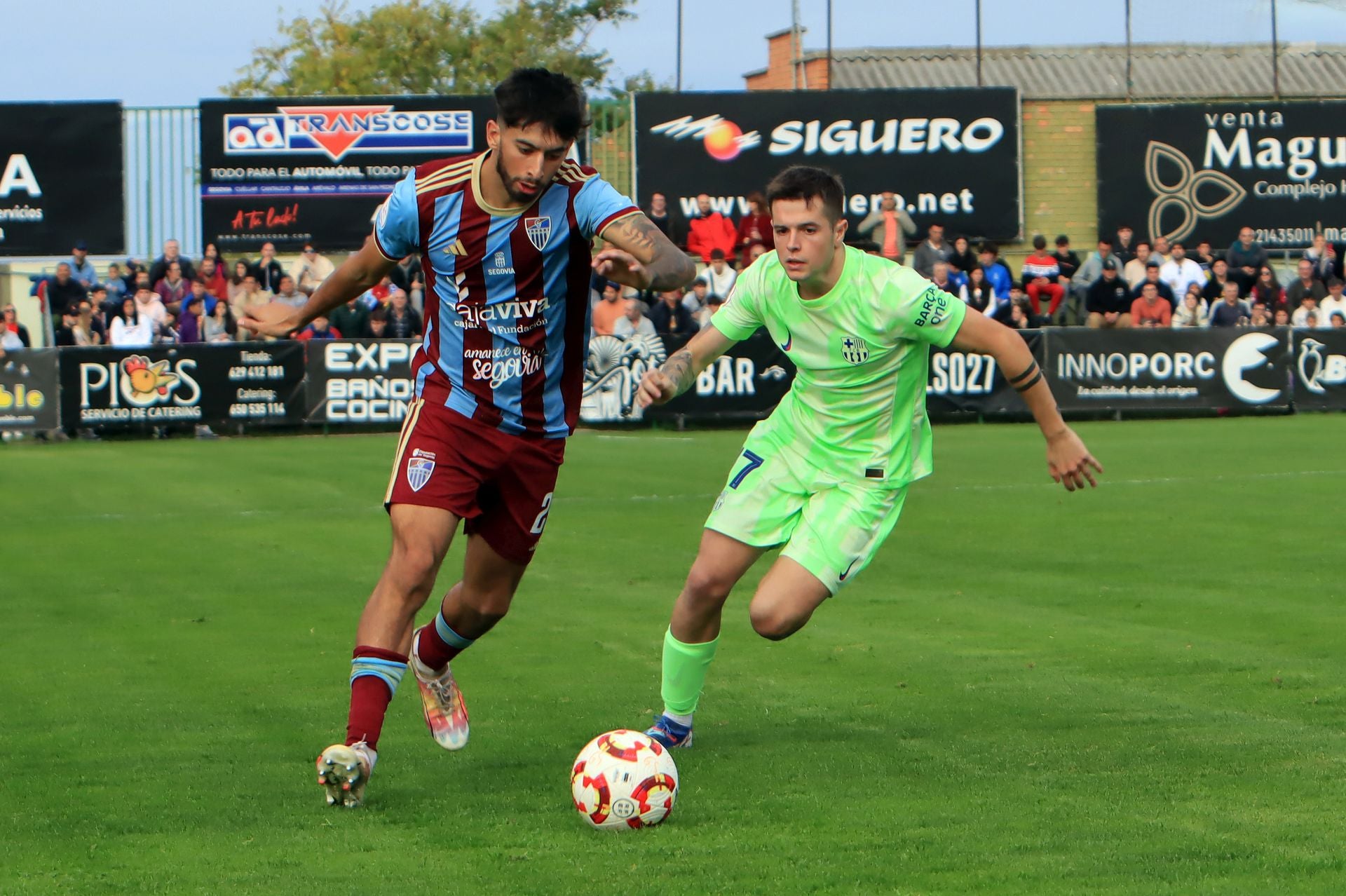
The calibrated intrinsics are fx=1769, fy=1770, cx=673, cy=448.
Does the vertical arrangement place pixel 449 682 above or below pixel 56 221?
below

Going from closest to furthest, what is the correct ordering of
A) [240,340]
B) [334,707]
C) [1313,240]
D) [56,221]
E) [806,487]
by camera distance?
[806,487] → [334,707] → [240,340] → [56,221] → [1313,240]

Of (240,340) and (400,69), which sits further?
(400,69)

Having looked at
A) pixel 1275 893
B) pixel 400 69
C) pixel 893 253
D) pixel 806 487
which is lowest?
pixel 1275 893

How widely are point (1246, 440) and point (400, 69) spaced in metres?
42.3

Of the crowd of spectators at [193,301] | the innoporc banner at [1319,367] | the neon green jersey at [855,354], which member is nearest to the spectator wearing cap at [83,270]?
the crowd of spectators at [193,301]

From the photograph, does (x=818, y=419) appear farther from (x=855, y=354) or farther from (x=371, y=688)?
(x=371, y=688)

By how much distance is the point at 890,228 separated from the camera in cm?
2483

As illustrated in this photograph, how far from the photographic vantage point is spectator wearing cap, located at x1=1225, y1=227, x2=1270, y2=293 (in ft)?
90.1

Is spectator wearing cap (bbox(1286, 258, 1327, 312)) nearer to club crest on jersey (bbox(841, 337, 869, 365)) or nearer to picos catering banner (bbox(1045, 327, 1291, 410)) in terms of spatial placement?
picos catering banner (bbox(1045, 327, 1291, 410))

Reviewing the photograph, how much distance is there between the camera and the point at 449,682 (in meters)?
6.59

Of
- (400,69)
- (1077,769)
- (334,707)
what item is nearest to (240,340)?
(334,707)

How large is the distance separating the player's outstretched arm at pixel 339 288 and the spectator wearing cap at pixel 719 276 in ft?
61.4

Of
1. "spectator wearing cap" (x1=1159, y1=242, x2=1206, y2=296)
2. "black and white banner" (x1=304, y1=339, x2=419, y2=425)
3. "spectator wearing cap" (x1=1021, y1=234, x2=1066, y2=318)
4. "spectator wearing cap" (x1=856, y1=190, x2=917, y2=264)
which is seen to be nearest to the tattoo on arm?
"black and white banner" (x1=304, y1=339, x2=419, y2=425)

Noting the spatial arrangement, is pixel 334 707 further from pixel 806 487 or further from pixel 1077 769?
pixel 1077 769
